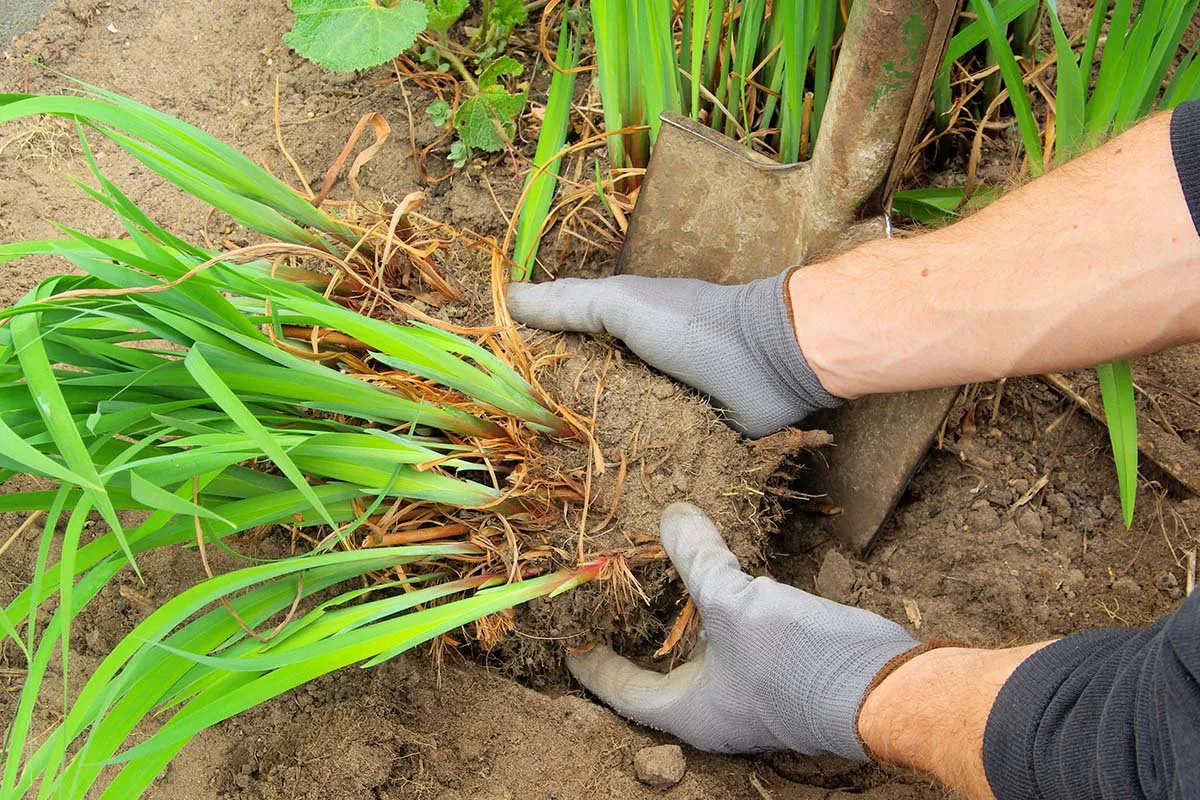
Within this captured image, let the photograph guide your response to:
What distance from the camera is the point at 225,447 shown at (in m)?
0.91

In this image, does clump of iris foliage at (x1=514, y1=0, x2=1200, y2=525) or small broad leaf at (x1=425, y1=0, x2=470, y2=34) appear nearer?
clump of iris foliage at (x1=514, y1=0, x2=1200, y2=525)

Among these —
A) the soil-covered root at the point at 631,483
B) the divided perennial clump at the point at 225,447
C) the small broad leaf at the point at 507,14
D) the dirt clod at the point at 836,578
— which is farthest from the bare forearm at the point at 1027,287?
the small broad leaf at the point at 507,14

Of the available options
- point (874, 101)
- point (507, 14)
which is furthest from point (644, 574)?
point (507, 14)

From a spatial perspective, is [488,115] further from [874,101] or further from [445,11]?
[874,101]

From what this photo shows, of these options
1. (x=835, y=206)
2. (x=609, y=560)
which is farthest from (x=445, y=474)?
(x=835, y=206)

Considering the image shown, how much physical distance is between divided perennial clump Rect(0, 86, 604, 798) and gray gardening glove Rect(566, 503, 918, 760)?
170 millimetres

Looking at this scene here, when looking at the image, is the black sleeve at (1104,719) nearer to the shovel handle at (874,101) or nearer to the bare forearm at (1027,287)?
the bare forearm at (1027,287)

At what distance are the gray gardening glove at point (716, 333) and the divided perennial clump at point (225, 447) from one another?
16 centimetres

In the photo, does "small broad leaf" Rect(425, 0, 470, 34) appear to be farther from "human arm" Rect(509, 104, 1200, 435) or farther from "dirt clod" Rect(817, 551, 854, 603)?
"dirt clod" Rect(817, 551, 854, 603)

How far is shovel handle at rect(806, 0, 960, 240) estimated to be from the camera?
110cm

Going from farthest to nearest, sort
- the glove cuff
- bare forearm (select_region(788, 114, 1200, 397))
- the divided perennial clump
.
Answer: the glove cuff → bare forearm (select_region(788, 114, 1200, 397)) → the divided perennial clump

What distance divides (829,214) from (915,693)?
0.66 m

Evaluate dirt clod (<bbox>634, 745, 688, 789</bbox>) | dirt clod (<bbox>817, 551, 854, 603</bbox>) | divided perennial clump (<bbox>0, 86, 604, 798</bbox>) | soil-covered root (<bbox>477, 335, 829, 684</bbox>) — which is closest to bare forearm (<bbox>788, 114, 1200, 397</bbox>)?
soil-covered root (<bbox>477, 335, 829, 684</bbox>)

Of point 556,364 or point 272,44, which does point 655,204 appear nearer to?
point 556,364
